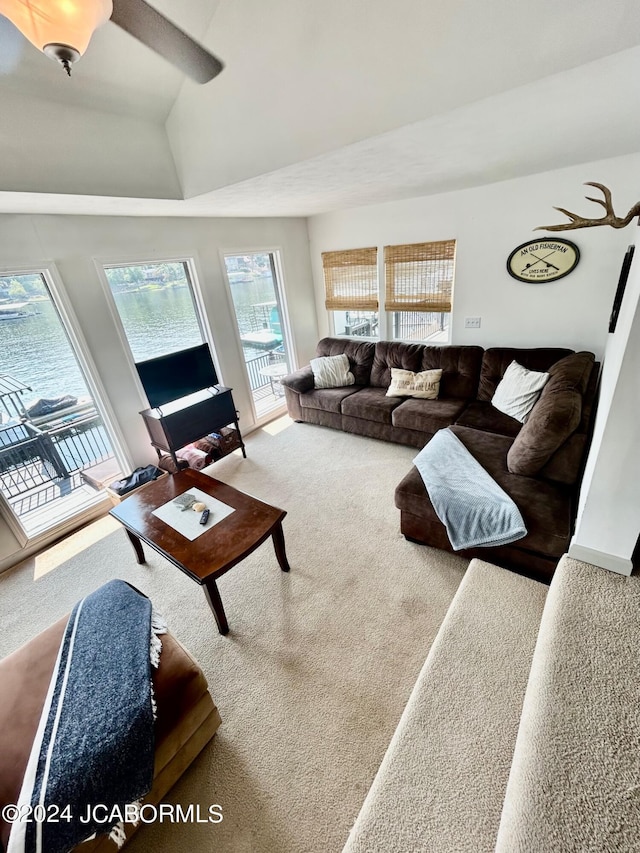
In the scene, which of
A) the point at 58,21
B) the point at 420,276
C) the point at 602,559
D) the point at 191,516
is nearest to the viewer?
the point at 58,21

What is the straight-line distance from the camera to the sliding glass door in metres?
3.91

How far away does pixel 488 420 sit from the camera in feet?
9.94

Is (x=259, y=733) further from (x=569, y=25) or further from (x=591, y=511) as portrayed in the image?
(x=569, y=25)

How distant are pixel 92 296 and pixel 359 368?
2.76 meters

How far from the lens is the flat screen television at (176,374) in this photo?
119 inches

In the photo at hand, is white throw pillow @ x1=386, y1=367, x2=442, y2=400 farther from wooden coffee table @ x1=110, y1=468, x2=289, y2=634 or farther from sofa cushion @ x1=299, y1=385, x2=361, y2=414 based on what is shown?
wooden coffee table @ x1=110, y1=468, x2=289, y2=634

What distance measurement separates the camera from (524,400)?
2.85 m

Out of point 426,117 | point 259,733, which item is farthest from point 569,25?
point 259,733

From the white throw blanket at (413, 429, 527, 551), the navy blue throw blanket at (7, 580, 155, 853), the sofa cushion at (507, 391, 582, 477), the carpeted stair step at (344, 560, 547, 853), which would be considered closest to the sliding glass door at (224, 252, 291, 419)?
the white throw blanket at (413, 429, 527, 551)

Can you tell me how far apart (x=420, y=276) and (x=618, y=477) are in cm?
319

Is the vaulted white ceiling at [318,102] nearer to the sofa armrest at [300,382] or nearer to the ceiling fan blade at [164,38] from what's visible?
the ceiling fan blade at [164,38]

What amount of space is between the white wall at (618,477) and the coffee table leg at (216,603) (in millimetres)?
1697

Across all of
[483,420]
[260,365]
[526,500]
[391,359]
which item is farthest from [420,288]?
[526,500]

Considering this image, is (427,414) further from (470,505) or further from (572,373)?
(470,505)
